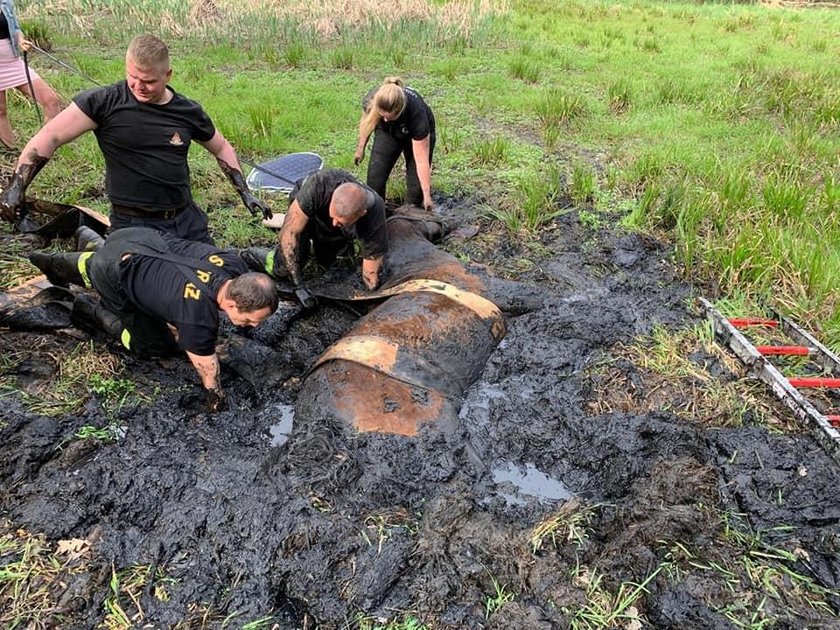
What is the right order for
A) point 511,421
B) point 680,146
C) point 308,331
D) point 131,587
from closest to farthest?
point 131,587 → point 511,421 → point 308,331 → point 680,146

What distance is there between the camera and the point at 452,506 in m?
2.61

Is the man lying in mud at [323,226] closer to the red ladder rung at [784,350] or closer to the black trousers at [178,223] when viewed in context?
the black trousers at [178,223]

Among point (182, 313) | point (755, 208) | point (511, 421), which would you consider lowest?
point (511, 421)

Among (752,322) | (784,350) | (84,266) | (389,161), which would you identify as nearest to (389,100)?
(389,161)

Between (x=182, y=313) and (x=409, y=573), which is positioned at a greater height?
(x=182, y=313)

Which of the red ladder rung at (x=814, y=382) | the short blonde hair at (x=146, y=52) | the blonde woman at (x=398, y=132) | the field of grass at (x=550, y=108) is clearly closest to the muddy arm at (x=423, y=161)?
the blonde woman at (x=398, y=132)

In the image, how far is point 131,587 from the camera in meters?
2.28

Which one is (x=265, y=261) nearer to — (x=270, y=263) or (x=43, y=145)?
(x=270, y=263)

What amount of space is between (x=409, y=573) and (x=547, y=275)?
8.88 feet

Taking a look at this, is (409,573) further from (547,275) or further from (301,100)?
(301,100)

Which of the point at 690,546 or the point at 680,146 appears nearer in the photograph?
the point at 690,546

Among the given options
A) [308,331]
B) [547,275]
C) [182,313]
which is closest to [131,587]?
[182,313]

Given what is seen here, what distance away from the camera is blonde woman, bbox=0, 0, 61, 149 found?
4762mm

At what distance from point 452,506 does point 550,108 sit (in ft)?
19.3
